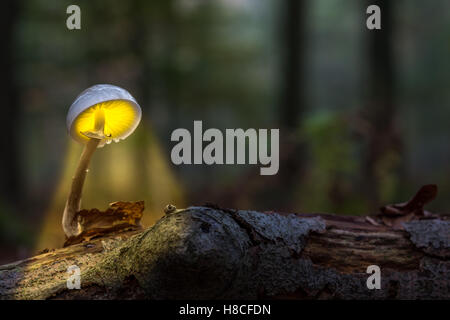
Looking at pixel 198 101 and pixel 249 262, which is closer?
pixel 249 262

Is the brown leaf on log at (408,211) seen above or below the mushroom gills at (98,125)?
below

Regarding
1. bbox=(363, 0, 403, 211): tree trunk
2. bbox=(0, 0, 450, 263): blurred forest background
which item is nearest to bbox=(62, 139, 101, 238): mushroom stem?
bbox=(0, 0, 450, 263): blurred forest background

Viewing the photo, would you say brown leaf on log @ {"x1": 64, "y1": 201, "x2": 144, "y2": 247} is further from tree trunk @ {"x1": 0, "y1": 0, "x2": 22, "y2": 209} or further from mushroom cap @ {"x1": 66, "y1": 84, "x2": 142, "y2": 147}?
tree trunk @ {"x1": 0, "y1": 0, "x2": 22, "y2": 209}

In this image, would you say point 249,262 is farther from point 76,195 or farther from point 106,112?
point 106,112

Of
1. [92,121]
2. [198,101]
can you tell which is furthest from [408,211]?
[198,101]

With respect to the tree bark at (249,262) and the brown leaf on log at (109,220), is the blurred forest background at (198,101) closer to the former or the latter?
the brown leaf on log at (109,220)

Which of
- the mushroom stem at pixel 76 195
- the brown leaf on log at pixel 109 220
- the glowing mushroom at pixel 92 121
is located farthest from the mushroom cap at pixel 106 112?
the brown leaf on log at pixel 109 220
